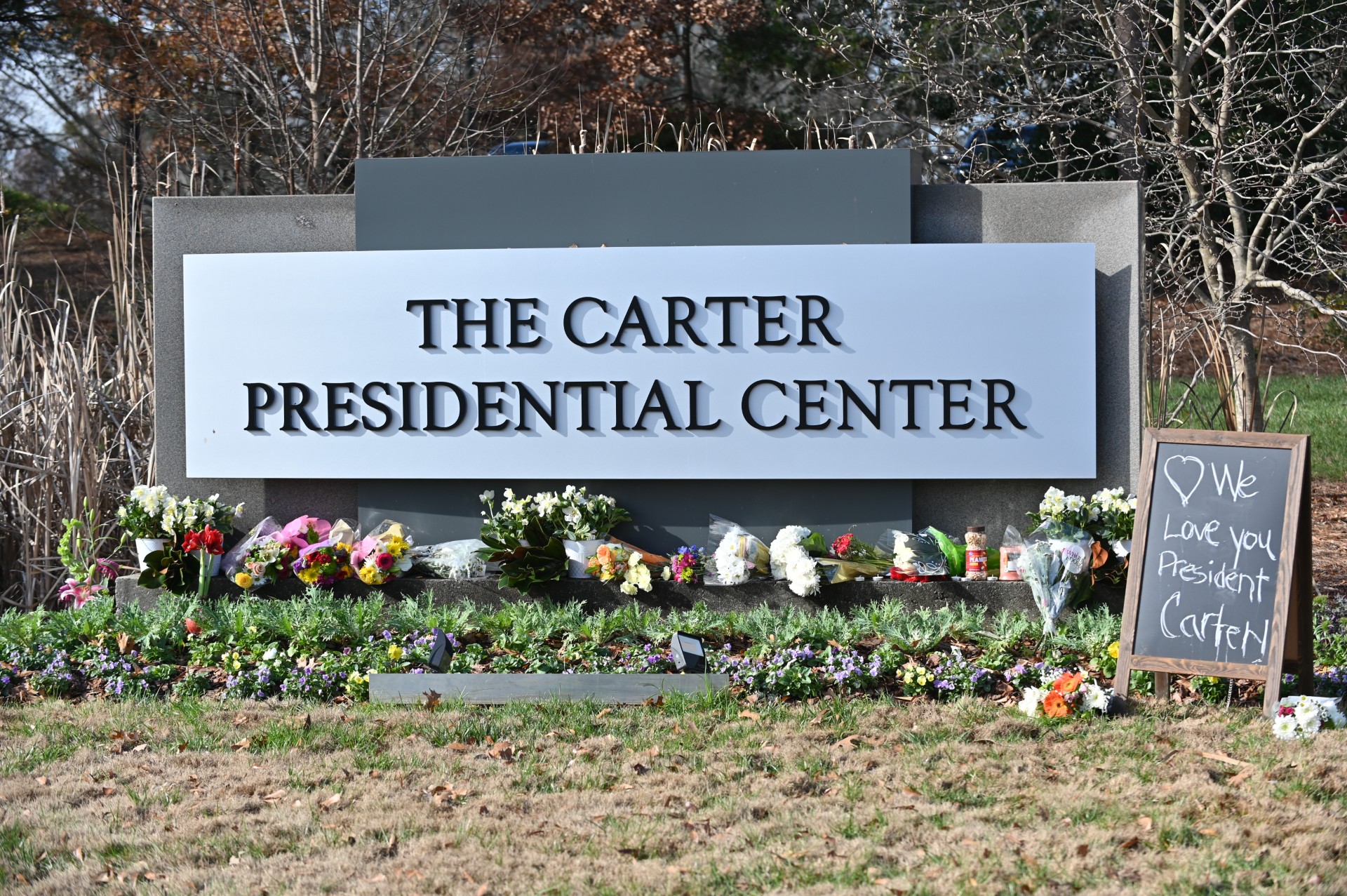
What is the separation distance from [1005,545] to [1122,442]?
0.85m

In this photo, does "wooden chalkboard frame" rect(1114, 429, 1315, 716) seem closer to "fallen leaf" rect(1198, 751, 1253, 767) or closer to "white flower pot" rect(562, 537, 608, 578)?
"fallen leaf" rect(1198, 751, 1253, 767)

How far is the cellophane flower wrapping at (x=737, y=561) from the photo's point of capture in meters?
5.72

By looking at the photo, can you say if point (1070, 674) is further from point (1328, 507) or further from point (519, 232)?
point (1328, 507)

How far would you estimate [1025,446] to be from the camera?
6.00m

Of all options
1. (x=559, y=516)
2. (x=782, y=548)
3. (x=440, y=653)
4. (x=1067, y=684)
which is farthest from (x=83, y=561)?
(x=1067, y=684)

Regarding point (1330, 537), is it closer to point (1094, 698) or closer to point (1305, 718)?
point (1305, 718)

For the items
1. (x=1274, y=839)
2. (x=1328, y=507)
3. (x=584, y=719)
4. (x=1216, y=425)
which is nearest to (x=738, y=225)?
(x=584, y=719)

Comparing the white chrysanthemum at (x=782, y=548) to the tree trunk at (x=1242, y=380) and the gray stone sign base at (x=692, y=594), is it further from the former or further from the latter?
the tree trunk at (x=1242, y=380)

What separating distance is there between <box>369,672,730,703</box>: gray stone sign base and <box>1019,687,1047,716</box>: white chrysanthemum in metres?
1.13

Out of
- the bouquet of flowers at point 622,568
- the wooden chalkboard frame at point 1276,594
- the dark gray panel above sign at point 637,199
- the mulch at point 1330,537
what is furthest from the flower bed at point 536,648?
the mulch at point 1330,537

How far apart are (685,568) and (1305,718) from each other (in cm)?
267

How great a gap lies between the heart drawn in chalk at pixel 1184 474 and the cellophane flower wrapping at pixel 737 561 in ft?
6.15

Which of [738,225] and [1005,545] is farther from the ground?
[738,225]

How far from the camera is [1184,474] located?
4645 millimetres
